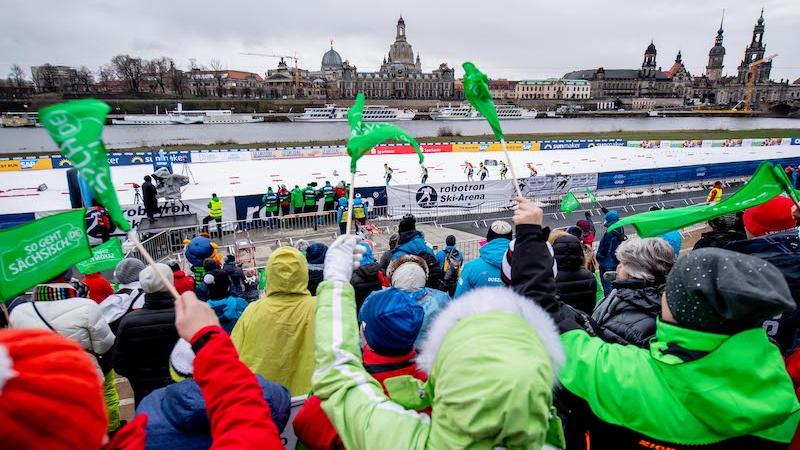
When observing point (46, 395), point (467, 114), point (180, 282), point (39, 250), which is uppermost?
point (467, 114)

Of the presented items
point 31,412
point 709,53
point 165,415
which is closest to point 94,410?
point 31,412

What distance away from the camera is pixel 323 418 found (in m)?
1.69

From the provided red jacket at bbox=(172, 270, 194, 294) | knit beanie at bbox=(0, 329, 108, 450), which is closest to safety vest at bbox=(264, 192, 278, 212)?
red jacket at bbox=(172, 270, 194, 294)

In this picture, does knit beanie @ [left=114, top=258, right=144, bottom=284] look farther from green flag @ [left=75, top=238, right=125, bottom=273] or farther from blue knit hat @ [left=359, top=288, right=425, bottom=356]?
blue knit hat @ [left=359, top=288, right=425, bottom=356]

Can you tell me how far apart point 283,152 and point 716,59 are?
584 ft

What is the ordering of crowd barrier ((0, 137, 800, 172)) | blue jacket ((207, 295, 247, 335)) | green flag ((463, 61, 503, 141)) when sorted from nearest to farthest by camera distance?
green flag ((463, 61, 503, 141))
blue jacket ((207, 295, 247, 335))
crowd barrier ((0, 137, 800, 172))

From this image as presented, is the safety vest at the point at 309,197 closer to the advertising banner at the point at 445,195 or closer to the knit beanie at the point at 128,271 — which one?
the advertising banner at the point at 445,195

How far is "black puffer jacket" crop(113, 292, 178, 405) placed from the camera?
294 cm

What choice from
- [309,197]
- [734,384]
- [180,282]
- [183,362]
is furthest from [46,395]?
[309,197]

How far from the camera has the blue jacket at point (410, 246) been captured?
506cm

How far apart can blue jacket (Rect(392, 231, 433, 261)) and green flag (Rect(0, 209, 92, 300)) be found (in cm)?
294

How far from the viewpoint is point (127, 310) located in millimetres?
3598

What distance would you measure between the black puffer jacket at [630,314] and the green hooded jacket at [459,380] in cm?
116

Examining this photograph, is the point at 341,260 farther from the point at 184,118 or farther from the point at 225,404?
the point at 184,118
